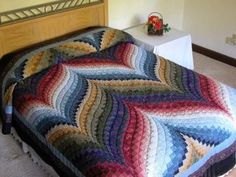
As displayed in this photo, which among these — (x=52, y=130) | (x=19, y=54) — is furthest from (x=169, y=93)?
(x=19, y=54)

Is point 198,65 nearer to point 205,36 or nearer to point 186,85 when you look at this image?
point 205,36

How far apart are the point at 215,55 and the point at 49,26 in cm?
200

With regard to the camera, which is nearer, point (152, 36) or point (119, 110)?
point (119, 110)

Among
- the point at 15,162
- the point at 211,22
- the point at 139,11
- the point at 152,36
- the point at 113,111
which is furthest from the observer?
the point at 211,22

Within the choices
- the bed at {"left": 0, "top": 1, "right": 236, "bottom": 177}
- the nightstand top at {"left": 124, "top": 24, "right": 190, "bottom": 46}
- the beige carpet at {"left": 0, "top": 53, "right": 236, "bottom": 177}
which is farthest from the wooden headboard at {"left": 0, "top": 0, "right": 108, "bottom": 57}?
the beige carpet at {"left": 0, "top": 53, "right": 236, "bottom": 177}

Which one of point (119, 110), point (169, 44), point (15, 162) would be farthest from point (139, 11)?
point (15, 162)

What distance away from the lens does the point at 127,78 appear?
229cm

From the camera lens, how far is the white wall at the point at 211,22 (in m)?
3.41

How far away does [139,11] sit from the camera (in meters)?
3.39

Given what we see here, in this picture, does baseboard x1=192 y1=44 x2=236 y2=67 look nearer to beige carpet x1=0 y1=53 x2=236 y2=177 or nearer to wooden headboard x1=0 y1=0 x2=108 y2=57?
wooden headboard x1=0 y1=0 x2=108 y2=57

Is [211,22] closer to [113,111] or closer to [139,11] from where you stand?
[139,11]

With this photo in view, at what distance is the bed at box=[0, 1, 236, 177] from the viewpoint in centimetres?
163

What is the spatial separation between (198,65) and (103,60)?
4.89 ft

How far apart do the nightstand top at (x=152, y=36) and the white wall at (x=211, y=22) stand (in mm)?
600
